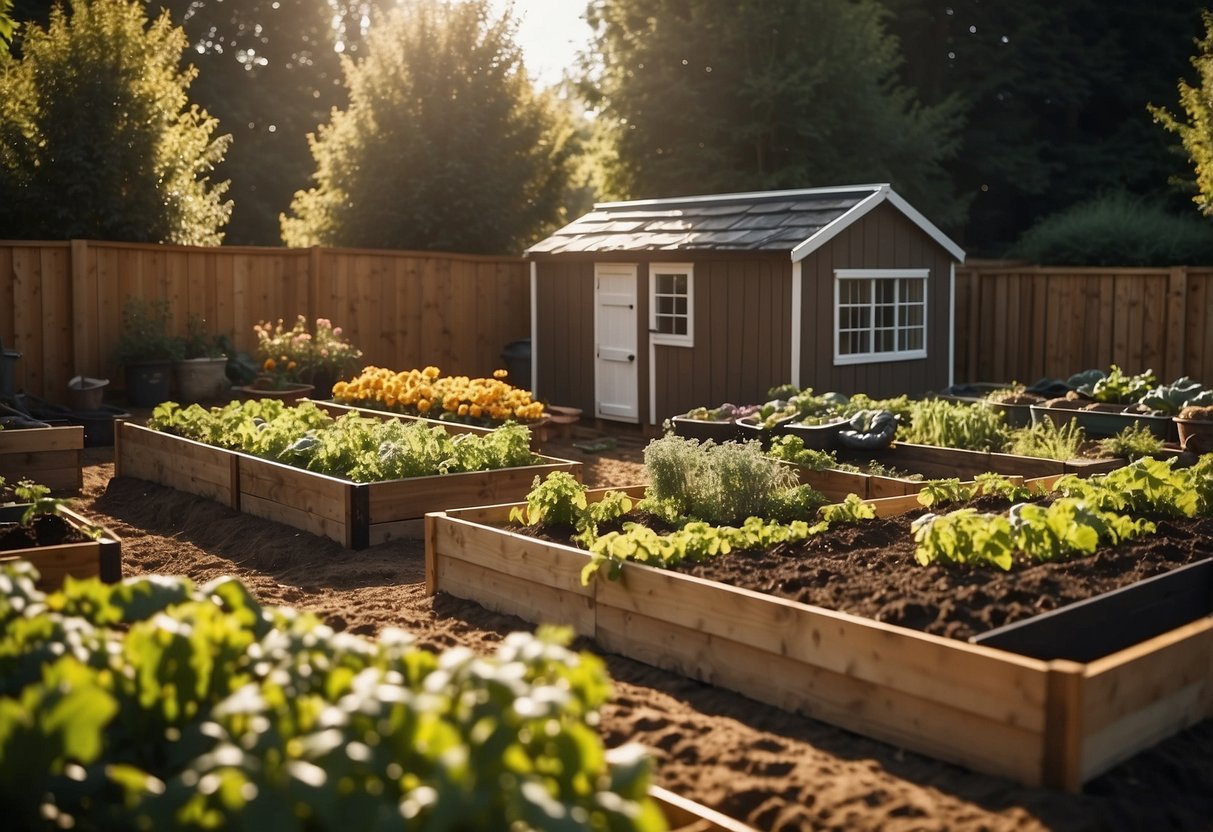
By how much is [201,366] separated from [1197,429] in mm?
9929

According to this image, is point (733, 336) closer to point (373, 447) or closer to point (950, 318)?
point (950, 318)

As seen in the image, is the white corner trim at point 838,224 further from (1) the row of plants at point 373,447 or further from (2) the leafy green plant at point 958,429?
(1) the row of plants at point 373,447

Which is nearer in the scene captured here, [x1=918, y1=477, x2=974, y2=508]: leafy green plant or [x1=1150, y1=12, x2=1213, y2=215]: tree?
[x1=918, y1=477, x2=974, y2=508]: leafy green plant

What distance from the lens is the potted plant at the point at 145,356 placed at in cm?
1395

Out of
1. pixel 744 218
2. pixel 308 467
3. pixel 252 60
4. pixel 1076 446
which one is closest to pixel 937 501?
pixel 1076 446

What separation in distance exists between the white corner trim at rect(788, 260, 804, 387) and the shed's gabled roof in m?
0.22

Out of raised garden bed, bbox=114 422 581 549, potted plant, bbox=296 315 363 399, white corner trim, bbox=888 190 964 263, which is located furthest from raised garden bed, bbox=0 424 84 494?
white corner trim, bbox=888 190 964 263

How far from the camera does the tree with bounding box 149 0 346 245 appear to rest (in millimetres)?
Result: 28453

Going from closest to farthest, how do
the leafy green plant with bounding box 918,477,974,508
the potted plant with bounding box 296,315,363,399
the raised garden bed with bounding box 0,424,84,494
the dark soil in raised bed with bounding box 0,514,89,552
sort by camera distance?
1. the dark soil in raised bed with bounding box 0,514,89,552
2. the leafy green plant with bounding box 918,477,974,508
3. the raised garden bed with bounding box 0,424,84,494
4. the potted plant with bounding box 296,315,363,399

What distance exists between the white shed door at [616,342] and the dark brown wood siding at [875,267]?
2.20 m

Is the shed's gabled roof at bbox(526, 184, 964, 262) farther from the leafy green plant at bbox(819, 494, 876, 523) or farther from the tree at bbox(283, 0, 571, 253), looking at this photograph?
the leafy green plant at bbox(819, 494, 876, 523)

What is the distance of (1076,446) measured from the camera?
9.69 metres

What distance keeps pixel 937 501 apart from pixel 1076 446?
309 cm

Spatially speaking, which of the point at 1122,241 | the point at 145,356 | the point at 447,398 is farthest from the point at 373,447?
the point at 1122,241
